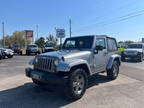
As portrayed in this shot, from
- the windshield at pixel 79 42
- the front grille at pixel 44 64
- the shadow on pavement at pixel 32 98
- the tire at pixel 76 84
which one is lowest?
the shadow on pavement at pixel 32 98

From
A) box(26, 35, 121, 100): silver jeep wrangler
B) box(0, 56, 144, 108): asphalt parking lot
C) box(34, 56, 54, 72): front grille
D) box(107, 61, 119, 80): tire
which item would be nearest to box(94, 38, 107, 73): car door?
box(26, 35, 121, 100): silver jeep wrangler

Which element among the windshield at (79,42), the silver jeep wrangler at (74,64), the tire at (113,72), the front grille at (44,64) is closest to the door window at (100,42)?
the silver jeep wrangler at (74,64)

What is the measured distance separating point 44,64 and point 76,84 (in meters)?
1.17

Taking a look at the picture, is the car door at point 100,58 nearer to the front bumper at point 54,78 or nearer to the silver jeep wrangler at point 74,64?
the silver jeep wrangler at point 74,64

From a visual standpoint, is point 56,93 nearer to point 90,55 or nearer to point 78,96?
point 78,96

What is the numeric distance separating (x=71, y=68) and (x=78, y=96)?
0.89 metres

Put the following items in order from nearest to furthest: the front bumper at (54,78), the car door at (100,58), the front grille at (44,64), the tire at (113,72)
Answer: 1. the front bumper at (54,78)
2. the front grille at (44,64)
3. the car door at (100,58)
4. the tire at (113,72)

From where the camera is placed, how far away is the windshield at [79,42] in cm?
498

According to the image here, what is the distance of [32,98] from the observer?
13.2 feet

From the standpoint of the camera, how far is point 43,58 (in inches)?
163

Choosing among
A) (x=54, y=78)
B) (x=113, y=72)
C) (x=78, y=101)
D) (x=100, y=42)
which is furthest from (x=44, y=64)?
(x=113, y=72)

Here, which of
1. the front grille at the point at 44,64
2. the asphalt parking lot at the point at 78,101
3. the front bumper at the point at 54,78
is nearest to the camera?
the front bumper at the point at 54,78

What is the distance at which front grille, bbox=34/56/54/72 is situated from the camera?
383 centimetres

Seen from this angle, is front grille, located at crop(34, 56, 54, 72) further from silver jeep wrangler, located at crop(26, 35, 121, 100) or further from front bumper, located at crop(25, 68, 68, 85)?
A: front bumper, located at crop(25, 68, 68, 85)
